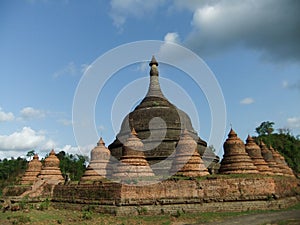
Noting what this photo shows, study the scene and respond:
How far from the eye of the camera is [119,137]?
3191 centimetres

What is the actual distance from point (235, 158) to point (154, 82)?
16233 millimetres

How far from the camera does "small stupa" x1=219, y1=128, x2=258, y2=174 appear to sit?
76.9 feet

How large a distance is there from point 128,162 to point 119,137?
8760 mm

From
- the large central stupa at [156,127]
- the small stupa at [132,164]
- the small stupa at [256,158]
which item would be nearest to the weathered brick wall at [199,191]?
the small stupa at [132,164]

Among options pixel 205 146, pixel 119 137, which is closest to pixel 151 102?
pixel 119 137

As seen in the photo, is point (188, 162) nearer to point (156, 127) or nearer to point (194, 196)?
point (194, 196)

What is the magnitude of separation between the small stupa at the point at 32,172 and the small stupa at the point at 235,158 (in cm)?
2114

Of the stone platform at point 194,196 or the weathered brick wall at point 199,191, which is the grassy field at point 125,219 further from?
the weathered brick wall at point 199,191

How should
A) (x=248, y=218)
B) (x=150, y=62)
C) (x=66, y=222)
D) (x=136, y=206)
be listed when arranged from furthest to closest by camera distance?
(x=150, y=62) < (x=136, y=206) < (x=66, y=222) < (x=248, y=218)

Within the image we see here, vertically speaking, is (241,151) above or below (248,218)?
above

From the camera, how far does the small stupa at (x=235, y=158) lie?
2344cm

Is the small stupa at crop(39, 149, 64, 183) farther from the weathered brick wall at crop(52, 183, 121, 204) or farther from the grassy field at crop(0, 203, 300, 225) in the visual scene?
the grassy field at crop(0, 203, 300, 225)

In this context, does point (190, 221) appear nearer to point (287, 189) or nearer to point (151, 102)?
point (287, 189)

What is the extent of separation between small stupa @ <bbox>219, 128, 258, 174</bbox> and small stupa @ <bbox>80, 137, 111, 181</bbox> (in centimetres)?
1015
